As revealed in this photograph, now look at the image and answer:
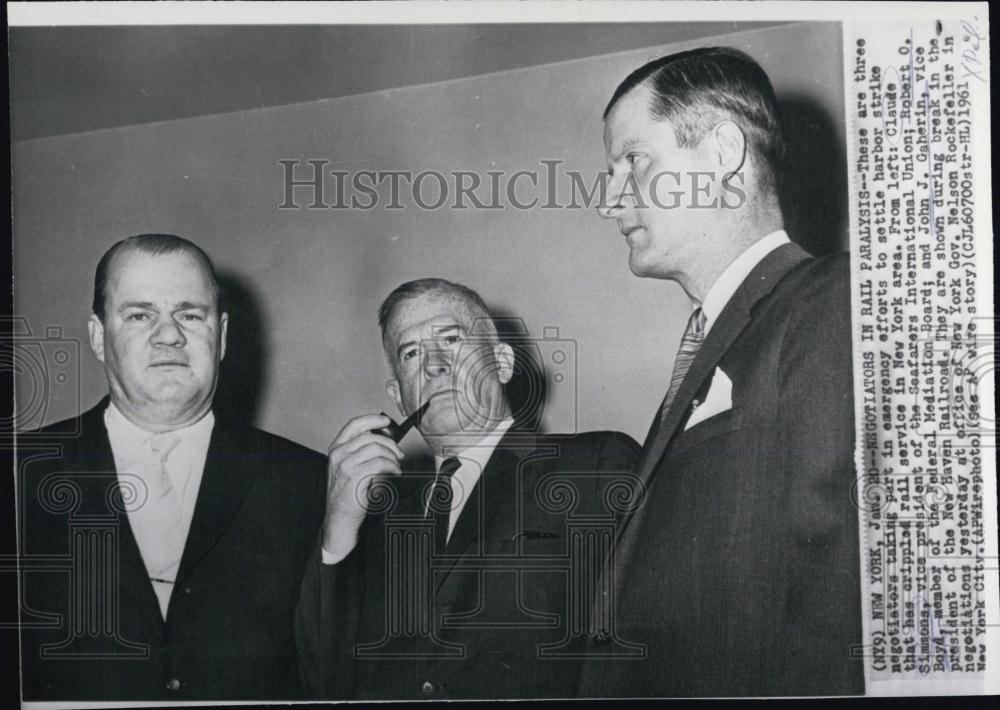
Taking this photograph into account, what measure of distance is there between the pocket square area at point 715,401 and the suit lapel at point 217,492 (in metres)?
1.04

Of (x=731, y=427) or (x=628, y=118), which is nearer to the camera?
(x=731, y=427)

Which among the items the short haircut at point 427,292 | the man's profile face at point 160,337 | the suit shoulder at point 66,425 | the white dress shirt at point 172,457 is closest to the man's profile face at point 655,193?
the short haircut at point 427,292

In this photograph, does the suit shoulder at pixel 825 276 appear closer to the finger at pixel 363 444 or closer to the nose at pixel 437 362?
the nose at pixel 437 362

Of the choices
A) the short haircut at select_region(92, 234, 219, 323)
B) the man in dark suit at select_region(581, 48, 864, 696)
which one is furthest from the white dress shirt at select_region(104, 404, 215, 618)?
the man in dark suit at select_region(581, 48, 864, 696)

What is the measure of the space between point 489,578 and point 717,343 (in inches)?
30.4

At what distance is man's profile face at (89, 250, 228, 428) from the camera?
2.29 metres

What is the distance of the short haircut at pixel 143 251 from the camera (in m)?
2.31

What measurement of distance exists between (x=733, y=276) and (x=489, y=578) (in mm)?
918

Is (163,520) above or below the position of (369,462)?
below

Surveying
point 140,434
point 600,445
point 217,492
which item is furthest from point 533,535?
point 140,434

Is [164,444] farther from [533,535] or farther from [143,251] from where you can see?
[533,535]

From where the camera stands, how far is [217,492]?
230 cm

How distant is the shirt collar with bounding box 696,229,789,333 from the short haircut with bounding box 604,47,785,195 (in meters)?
0.14

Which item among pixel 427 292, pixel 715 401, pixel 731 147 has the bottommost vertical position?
pixel 715 401
